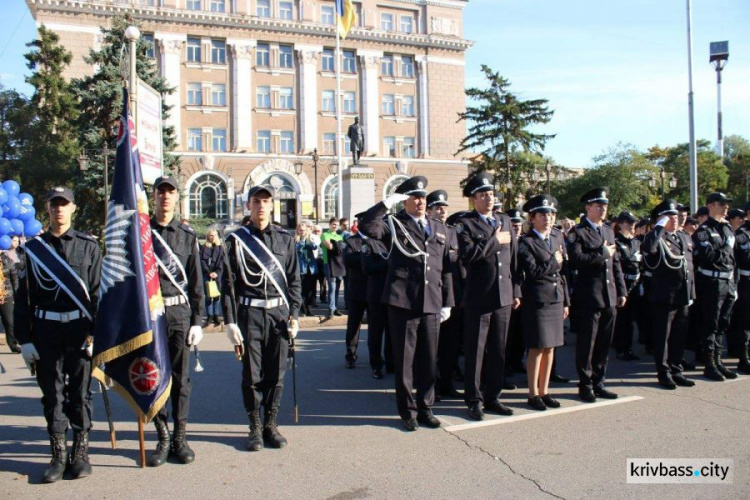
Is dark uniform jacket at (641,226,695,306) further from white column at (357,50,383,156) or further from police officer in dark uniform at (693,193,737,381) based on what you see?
white column at (357,50,383,156)

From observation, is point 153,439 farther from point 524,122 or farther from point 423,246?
point 524,122

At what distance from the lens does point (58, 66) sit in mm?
42094

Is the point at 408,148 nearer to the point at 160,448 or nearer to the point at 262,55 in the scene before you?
the point at 262,55

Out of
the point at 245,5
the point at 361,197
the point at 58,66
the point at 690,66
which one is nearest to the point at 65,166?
the point at 58,66

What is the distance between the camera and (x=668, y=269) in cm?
713

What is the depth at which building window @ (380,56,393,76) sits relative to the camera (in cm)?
5200

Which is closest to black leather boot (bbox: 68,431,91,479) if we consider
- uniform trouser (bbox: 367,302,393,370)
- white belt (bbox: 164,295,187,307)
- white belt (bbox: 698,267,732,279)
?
white belt (bbox: 164,295,187,307)

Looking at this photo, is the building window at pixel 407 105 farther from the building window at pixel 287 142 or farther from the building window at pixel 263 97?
the building window at pixel 263 97

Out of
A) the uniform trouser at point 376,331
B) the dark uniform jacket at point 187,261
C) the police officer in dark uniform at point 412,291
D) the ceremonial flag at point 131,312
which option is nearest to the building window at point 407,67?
the uniform trouser at point 376,331

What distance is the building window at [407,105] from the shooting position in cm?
5256

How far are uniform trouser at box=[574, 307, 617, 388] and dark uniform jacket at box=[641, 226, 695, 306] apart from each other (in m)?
0.89

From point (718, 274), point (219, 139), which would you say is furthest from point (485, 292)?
point (219, 139)

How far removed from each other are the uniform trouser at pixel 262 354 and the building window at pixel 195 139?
4412cm

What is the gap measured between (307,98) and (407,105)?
9.06 m
